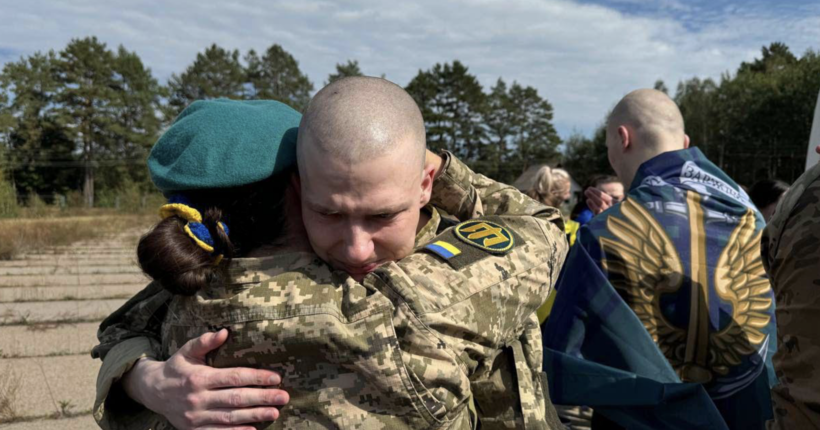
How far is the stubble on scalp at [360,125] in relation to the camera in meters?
1.38

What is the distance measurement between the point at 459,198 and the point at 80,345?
5.02 m

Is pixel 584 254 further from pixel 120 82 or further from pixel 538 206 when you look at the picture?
pixel 120 82

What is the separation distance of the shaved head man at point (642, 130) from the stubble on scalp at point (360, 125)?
6.58 feet

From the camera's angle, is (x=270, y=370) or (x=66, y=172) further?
(x=66, y=172)

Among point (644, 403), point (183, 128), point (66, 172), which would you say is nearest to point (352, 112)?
point (183, 128)

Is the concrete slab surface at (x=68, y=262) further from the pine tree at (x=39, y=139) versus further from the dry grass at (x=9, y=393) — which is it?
the pine tree at (x=39, y=139)

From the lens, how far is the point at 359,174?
1388mm

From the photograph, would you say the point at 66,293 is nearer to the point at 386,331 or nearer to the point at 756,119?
the point at 386,331

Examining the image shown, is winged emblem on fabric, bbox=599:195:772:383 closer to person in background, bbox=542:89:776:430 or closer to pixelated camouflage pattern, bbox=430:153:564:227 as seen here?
person in background, bbox=542:89:776:430

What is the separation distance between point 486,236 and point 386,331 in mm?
429

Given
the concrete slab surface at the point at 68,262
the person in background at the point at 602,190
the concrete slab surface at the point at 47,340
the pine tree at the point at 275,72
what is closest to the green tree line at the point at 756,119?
the pine tree at the point at 275,72

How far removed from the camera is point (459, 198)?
192cm

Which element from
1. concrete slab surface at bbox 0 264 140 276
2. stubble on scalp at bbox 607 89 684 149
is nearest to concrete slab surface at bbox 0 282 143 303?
concrete slab surface at bbox 0 264 140 276

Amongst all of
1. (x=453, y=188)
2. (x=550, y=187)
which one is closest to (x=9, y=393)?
(x=453, y=188)
